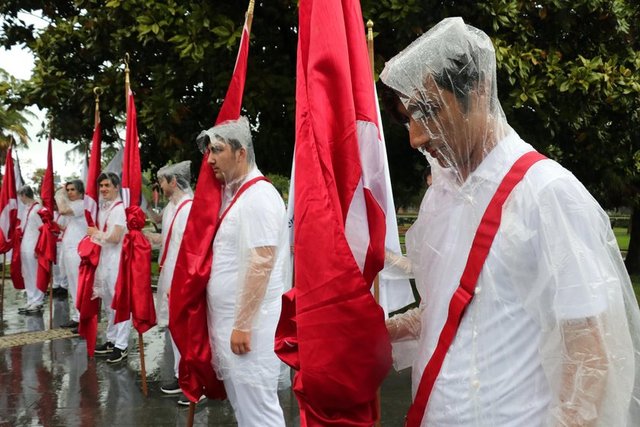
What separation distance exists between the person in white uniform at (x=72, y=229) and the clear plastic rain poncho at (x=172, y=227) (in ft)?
6.62

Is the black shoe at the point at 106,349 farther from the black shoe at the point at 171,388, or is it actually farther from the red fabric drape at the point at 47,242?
the red fabric drape at the point at 47,242

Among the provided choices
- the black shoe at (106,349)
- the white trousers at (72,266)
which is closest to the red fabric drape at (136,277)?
the black shoe at (106,349)

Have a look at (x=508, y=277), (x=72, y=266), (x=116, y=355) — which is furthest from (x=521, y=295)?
(x=72, y=266)

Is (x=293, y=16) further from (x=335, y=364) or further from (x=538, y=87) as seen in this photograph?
(x=335, y=364)

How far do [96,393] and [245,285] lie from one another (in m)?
3.27

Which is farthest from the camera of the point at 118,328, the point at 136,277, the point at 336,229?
the point at 118,328

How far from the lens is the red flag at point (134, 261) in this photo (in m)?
5.75

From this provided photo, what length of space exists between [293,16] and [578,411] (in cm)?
637

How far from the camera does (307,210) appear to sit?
1815 millimetres

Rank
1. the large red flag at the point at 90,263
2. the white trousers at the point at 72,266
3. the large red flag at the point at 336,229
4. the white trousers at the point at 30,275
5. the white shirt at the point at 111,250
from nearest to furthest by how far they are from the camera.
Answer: the large red flag at the point at 336,229 → the large red flag at the point at 90,263 → the white shirt at the point at 111,250 → the white trousers at the point at 72,266 → the white trousers at the point at 30,275

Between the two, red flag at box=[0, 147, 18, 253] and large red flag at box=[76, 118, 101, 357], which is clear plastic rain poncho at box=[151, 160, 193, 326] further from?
red flag at box=[0, 147, 18, 253]

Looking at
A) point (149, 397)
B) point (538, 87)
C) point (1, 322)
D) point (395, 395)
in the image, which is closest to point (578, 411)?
point (395, 395)

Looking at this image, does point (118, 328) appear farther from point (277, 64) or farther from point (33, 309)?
point (33, 309)

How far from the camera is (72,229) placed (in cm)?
869
